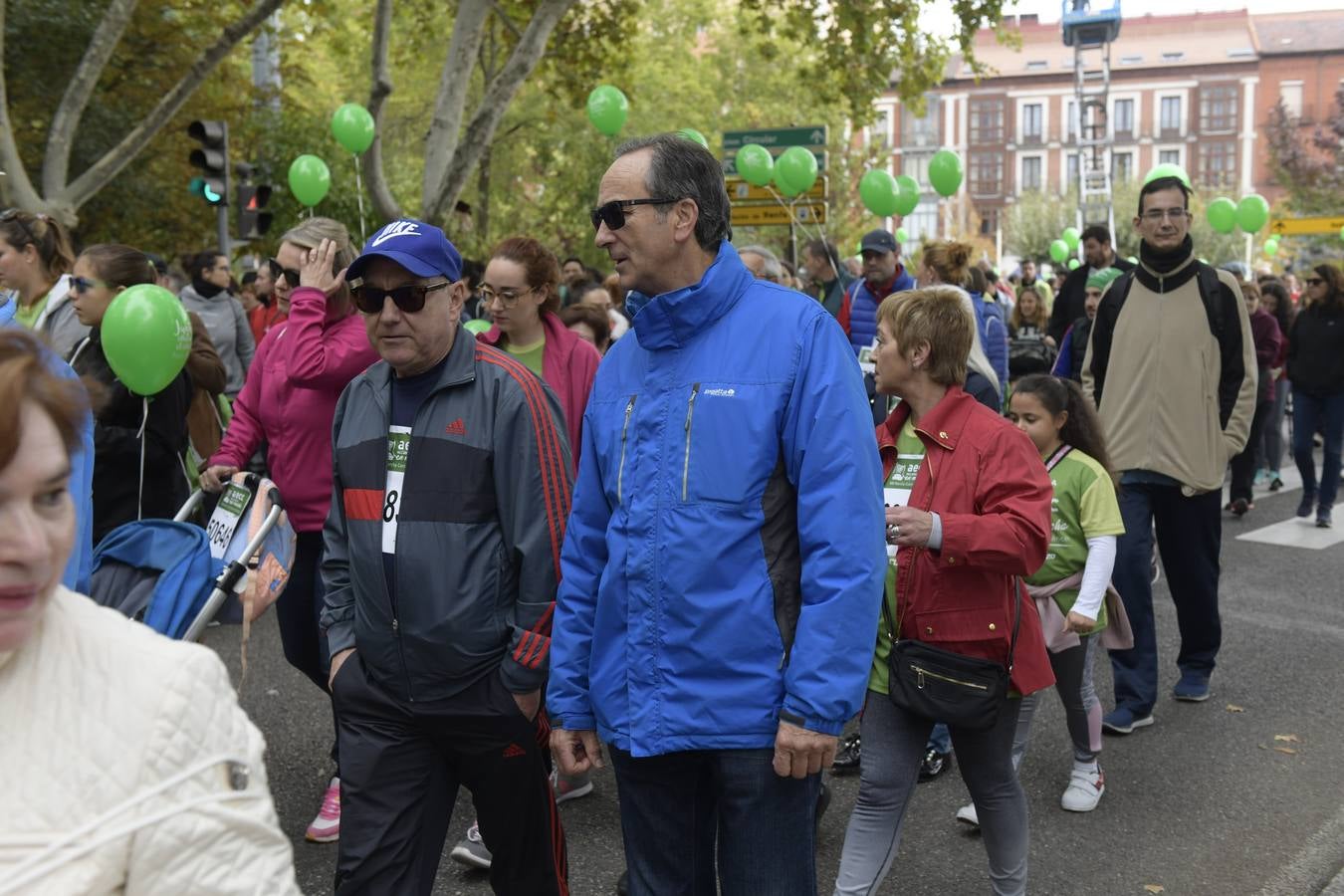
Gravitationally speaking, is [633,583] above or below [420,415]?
below

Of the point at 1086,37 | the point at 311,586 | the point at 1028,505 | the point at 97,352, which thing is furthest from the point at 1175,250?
the point at 1086,37

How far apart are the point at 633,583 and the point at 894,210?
11107mm

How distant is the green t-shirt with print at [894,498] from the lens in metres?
3.40

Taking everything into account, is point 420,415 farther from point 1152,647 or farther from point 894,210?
point 894,210

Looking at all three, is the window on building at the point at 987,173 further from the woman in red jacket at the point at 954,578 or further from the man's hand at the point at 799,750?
the man's hand at the point at 799,750

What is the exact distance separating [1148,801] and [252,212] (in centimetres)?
1124

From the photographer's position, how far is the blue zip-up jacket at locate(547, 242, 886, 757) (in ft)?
7.99

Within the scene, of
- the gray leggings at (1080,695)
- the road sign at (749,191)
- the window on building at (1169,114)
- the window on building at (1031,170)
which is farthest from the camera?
the window on building at (1031,170)

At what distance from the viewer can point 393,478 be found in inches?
121

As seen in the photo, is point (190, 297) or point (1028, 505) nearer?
point (1028, 505)

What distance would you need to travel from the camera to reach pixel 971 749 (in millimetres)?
3418

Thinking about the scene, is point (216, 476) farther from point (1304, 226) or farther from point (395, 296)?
point (1304, 226)

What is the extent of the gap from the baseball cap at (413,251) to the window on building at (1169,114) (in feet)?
303

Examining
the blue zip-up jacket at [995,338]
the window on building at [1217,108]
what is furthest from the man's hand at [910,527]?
the window on building at [1217,108]
